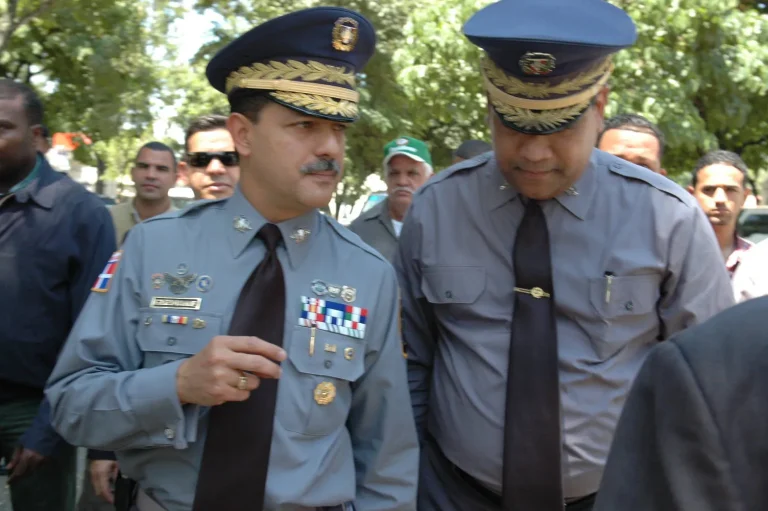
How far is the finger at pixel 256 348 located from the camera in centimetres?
190

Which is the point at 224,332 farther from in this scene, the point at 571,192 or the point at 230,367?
the point at 571,192

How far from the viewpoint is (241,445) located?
2.08 meters

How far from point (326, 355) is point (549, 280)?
26.9 inches

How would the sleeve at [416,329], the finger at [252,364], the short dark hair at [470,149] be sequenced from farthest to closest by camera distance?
the short dark hair at [470,149], the sleeve at [416,329], the finger at [252,364]

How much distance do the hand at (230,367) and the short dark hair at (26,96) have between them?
2.11 meters

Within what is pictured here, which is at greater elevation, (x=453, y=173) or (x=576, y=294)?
(x=453, y=173)

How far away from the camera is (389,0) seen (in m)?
18.5

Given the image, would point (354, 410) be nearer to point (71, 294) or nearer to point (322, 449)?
point (322, 449)

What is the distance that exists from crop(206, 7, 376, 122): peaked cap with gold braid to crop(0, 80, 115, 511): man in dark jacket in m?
1.39

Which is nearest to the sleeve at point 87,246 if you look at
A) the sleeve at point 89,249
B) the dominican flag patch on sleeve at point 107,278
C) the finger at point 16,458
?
the sleeve at point 89,249

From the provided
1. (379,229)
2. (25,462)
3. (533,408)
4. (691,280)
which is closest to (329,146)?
(533,408)

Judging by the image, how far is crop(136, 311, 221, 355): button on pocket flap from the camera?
2168 mm

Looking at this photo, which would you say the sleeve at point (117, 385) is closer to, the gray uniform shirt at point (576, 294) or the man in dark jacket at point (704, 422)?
the gray uniform shirt at point (576, 294)

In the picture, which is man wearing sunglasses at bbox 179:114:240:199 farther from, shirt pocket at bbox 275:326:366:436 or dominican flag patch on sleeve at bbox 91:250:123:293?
shirt pocket at bbox 275:326:366:436
